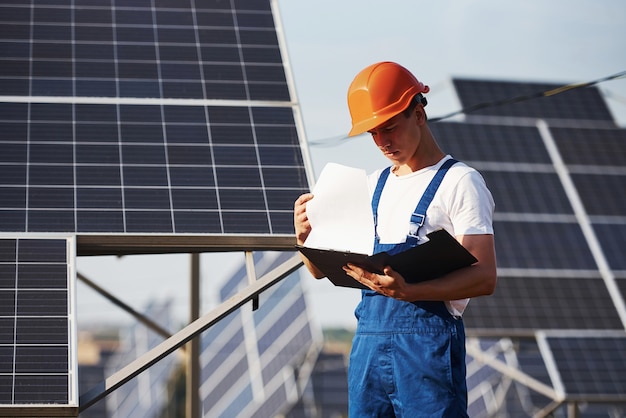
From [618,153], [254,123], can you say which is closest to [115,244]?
[254,123]

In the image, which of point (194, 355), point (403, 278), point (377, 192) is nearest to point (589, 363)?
point (194, 355)

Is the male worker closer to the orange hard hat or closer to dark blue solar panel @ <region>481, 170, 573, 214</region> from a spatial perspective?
the orange hard hat

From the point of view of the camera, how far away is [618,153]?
16.5 meters

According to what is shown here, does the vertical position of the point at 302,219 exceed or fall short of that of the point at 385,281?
it exceeds it

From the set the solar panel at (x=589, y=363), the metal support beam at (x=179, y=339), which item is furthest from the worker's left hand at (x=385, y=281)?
the solar panel at (x=589, y=363)

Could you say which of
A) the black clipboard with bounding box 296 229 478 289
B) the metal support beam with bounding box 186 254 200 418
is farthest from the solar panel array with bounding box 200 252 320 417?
the black clipboard with bounding box 296 229 478 289

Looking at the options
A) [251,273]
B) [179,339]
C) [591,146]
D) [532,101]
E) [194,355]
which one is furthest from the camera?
[532,101]

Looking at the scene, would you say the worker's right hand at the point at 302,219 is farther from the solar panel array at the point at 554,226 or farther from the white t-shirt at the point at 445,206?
the solar panel array at the point at 554,226

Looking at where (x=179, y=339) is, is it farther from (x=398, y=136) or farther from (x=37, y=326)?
(x=398, y=136)

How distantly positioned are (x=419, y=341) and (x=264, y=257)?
1707 centimetres

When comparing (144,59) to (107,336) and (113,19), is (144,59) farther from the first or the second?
(107,336)

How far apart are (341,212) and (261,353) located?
15.8 metres

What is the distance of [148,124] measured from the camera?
262 inches

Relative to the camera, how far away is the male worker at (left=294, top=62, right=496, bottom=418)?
352 centimetres
